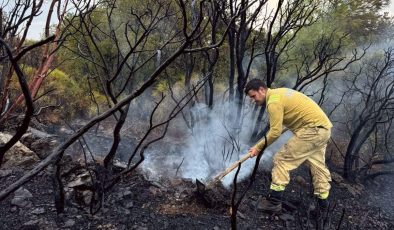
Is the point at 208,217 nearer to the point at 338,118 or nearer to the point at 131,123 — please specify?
the point at 131,123

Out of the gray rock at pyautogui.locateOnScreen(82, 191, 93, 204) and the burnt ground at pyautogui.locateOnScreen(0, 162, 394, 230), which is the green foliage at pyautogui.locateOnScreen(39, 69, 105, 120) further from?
the gray rock at pyautogui.locateOnScreen(82, 191, 93, 204)

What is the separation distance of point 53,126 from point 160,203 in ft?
17.4

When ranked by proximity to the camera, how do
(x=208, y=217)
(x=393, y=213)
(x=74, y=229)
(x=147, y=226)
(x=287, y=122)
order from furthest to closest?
(x=393, y=213) < (x=287, y=122) < (x=208, y=217) < (x=147, y=226) < (x=74, y=229)

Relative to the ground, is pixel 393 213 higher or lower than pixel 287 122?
lower

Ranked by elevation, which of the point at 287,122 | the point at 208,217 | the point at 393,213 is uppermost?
the point at 287,122

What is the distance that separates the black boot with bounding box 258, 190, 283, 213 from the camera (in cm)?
380

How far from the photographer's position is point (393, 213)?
4453 mm

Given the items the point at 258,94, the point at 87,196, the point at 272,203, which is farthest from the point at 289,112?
the point at 87,196

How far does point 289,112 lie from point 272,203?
41.7 inches

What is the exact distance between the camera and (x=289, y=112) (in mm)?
4008

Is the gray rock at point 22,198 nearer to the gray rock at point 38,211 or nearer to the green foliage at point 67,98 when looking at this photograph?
the gray rock at point 38,211

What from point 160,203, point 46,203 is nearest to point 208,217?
point 160,203

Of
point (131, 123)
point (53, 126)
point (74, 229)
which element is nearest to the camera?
point (74, 229)

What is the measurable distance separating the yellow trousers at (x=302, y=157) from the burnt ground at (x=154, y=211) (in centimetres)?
34
